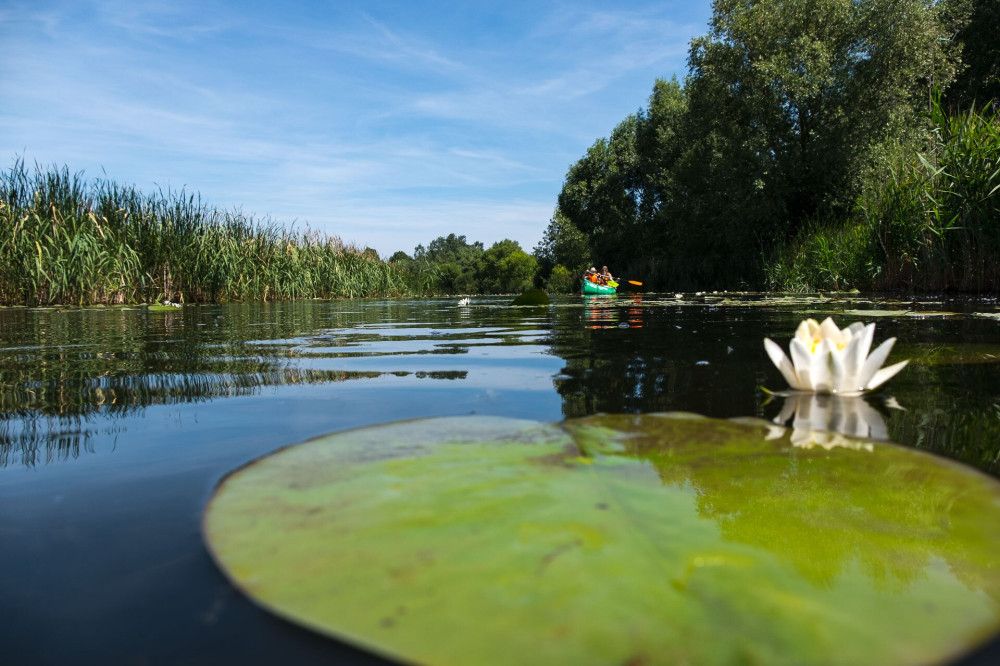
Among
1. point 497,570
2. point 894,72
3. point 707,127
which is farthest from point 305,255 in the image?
point 497,570

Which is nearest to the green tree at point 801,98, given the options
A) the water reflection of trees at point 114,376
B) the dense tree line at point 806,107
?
the dense tree line at point 806,107

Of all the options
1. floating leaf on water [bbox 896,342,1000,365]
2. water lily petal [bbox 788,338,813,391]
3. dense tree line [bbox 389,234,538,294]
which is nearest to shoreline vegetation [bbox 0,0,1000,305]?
floating leaf on water [bbox 896,342,1000,365]

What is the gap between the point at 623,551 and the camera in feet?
2.68

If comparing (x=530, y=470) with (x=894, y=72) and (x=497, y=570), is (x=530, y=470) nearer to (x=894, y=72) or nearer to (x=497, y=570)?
(x=497, y=570)

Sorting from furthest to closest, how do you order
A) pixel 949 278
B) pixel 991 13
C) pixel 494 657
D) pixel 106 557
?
pixel 991 13
pixel 949 278
pixel 106 557
pixel 494 657

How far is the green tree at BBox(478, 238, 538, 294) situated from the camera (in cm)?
5791

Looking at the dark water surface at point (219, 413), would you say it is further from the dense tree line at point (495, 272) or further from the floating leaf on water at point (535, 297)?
the dense tree line at point (495, 272)

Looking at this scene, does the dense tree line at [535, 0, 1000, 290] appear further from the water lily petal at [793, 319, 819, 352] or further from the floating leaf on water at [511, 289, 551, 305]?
the water lily petal at [793, 319, 819, 352]

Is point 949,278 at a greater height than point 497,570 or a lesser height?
greater

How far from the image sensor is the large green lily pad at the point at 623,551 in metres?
0.64

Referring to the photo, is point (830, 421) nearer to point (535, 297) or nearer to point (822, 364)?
point (822, 364)

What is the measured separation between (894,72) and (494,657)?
71.0ft

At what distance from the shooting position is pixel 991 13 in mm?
21453

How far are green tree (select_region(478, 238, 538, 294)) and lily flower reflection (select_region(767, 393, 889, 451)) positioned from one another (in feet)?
173
